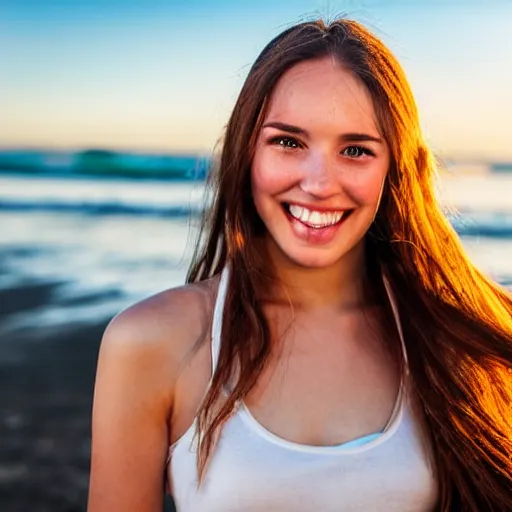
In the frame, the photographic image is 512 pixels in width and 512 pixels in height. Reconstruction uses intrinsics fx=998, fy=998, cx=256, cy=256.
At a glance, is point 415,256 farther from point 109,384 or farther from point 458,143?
point 458,143

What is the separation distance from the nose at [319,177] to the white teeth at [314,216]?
44 mm

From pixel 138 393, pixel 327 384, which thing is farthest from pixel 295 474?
pixel 138 393

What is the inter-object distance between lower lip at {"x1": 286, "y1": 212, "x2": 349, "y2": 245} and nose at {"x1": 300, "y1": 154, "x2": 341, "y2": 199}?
0.09 m

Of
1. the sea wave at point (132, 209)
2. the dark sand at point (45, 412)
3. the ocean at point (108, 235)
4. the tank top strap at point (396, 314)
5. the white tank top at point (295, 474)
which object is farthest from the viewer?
the sea wave at point (132, 209)

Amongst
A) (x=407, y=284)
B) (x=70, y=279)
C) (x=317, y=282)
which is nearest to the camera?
(x=317, y=282)

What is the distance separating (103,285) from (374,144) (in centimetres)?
481

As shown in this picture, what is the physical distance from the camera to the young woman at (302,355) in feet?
7.46

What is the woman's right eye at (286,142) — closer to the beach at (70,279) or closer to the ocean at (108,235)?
the beach at (70,279)

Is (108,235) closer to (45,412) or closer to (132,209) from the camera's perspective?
(132,209)

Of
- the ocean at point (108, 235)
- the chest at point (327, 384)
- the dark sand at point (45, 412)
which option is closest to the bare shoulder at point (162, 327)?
the chest at point (327, 384)

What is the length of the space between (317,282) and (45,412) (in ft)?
9.41

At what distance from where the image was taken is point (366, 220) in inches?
95.1

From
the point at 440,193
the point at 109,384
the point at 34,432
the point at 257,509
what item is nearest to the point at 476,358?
the point at 440,193

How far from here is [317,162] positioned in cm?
232
